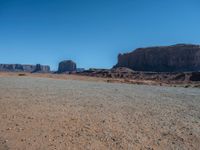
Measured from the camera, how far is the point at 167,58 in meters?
120

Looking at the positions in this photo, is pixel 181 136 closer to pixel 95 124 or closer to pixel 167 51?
pixel 95 124

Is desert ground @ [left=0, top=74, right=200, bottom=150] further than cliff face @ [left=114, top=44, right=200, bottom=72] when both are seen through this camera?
No

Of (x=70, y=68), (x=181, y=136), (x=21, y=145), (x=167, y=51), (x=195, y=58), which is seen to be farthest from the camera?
(x=70, y=68)

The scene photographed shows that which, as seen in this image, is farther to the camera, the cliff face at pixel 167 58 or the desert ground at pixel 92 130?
the cliff face at pixel 167 58

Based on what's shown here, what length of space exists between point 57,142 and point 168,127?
4108mm

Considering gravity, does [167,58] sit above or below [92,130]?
above

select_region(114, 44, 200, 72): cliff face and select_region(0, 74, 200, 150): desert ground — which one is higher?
select_region(114, 44, 200, 72): cliff face

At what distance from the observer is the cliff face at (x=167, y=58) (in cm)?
11309

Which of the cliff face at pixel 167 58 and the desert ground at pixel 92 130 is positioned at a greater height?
the cliff face at pixel 167 58

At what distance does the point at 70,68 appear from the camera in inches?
7736

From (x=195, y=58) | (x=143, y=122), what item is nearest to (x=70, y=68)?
(x=195, y=58)

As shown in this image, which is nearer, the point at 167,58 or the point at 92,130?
the point at 92,130

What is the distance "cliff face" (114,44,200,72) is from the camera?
113 meters

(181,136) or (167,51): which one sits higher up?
(167,51)
